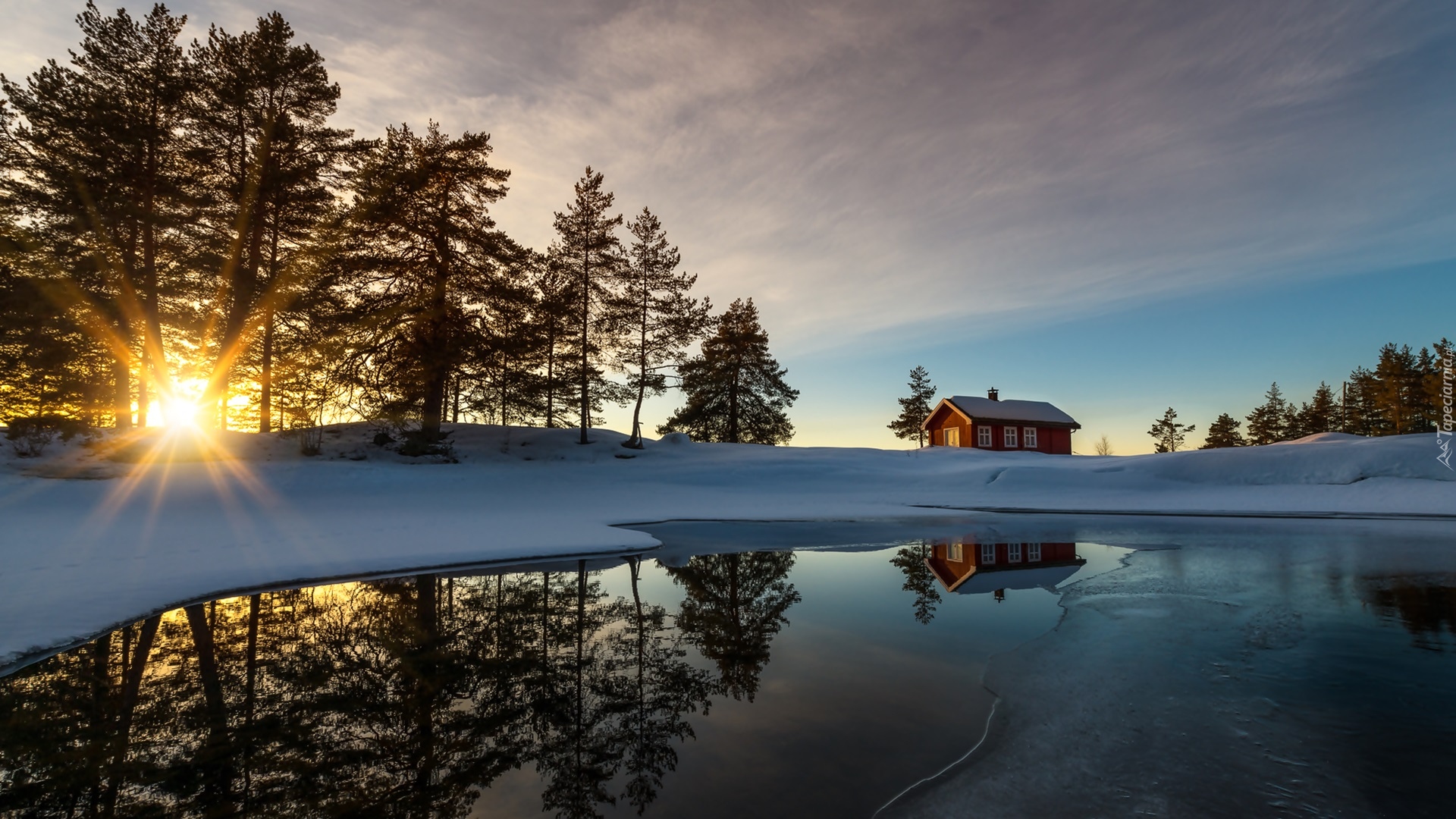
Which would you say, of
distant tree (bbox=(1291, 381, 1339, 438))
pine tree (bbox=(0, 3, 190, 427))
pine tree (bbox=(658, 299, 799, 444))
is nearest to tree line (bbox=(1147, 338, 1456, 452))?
distant tree (bbox=(1291, 381, 1339, 438))

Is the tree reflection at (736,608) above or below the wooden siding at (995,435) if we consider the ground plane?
below

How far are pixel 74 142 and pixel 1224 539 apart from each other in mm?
38151

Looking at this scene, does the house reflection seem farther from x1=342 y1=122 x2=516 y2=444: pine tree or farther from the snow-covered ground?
x1=342 y1=122 x2=516 y2=444: pine tree

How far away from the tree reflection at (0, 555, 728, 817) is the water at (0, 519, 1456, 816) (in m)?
0.03

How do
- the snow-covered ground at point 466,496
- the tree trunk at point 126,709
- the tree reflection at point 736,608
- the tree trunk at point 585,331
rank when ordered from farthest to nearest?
1. the tree trunk at point 585,331
2. the snow-covered ground at point 466,496
3. the tree reflection at point 736,608
4. the tree trunk at point 126,709

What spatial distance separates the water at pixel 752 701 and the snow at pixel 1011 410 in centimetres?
3878

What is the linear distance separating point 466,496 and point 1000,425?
134 feet

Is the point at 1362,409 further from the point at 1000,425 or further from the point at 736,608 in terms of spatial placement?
the point at 736,608

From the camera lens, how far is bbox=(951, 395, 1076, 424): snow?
47.3 meters

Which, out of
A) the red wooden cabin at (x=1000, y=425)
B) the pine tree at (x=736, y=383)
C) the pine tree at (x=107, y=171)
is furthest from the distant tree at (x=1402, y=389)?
the pine tree at (x=107, y=171)

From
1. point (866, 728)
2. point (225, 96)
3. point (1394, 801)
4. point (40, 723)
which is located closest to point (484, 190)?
point (225, 96)

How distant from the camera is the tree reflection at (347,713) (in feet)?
12.6

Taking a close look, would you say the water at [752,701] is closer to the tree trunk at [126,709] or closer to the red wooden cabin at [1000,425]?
the tree trunk at [126,709]

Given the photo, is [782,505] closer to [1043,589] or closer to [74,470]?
[1043,589]
